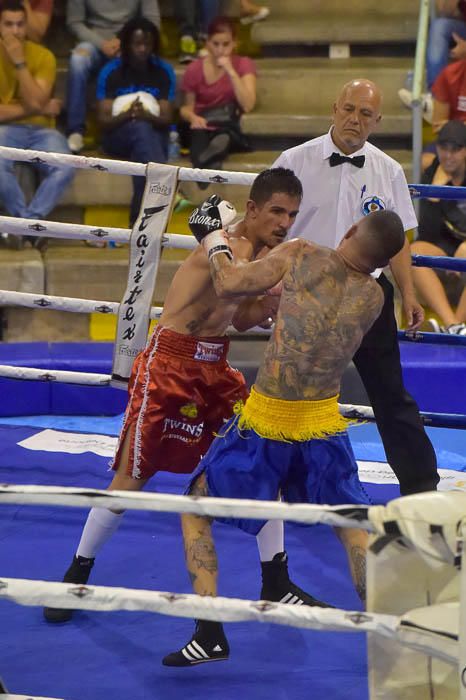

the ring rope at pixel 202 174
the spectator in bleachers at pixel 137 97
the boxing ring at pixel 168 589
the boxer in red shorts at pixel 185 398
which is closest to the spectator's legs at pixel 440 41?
the spectator in bleachers at pixel 137 97

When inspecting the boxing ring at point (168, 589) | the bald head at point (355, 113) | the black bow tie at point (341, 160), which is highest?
the bald head at point (355, 113)

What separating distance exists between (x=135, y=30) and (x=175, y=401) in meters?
3.82

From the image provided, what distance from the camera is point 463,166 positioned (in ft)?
19.5

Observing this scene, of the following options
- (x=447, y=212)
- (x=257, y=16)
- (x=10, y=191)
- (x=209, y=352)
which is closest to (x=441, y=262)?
(x=209, y=352)

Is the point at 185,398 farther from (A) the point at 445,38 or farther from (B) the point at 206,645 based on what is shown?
(A) the point at 445,38

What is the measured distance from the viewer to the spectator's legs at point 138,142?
6461 mm

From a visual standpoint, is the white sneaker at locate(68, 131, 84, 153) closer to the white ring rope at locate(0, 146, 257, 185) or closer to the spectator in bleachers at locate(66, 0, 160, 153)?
the spectator in bleachers at locate(66, 0, 160, 153)

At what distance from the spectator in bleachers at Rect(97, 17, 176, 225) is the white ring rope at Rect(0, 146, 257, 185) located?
2.34 metres

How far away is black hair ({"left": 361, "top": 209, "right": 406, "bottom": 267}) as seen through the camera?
2787 millimetres

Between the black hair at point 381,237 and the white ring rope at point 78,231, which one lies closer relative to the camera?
the black hair at point 381,237

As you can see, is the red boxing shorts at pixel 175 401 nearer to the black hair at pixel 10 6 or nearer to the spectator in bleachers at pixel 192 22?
the black hair at pixel 10 6

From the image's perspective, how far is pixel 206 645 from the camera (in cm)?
286

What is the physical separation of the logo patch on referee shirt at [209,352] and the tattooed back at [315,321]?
42 centimetres

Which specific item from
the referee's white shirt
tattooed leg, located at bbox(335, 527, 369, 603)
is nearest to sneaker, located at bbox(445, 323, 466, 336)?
the referee's white shirt
